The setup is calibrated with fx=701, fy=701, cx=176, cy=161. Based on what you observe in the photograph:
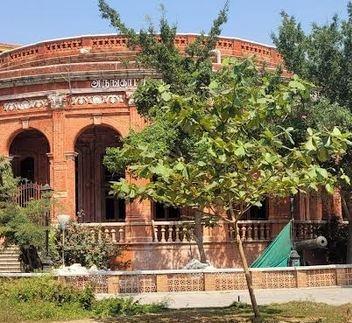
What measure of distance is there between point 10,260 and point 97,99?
5861 mm

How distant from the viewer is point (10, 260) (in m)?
22.2

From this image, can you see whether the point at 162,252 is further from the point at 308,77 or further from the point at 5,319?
the point at 5,319

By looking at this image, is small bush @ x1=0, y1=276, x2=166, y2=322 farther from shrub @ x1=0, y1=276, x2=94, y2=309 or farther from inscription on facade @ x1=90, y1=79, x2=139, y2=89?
inscription on facade @ x1=90, y1=79, x2=139, y2=89

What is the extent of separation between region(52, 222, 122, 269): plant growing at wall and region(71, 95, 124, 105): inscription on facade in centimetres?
A: 427

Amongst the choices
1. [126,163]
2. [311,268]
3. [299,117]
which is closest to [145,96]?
[126,163]

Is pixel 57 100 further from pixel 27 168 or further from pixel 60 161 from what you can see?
pixel 27 168

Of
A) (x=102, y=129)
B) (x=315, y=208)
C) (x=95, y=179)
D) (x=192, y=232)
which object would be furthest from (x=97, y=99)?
(x=315, y=208)

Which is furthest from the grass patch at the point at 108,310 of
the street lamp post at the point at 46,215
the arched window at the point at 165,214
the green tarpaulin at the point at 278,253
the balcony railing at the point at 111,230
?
the arched window at the point at 165,214

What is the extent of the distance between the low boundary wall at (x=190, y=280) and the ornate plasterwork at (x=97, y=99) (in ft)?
24.3

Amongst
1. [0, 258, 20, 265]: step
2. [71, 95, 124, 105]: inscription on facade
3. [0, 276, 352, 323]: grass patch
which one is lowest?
[0, 276, 352, 323]: grass patch

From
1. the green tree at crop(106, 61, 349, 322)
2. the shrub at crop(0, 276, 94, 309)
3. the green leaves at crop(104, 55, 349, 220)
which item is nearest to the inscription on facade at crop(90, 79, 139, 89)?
the shrub at crop(0, 276, 94, 309)

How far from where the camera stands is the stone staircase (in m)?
21.5

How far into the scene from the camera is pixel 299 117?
18984 millimetres

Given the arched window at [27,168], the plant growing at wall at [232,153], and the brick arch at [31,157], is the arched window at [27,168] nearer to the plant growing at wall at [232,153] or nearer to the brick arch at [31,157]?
the brick arch at [31,157]
